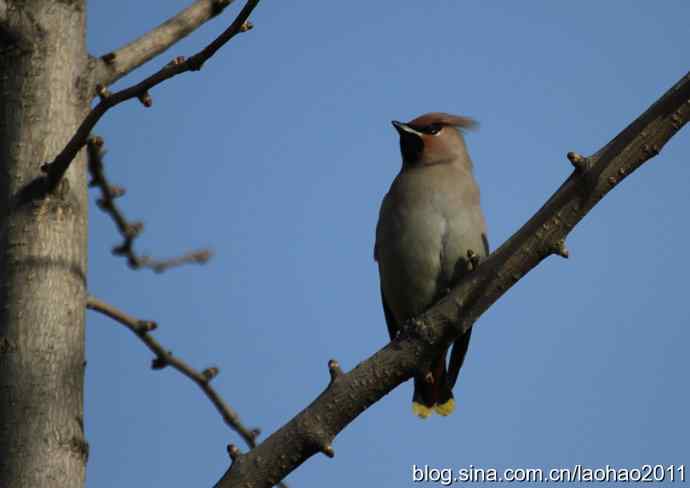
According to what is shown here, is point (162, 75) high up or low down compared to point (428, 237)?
down

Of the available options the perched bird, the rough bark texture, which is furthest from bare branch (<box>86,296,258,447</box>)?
the perched bird

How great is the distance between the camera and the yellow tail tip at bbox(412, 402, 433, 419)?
512cm

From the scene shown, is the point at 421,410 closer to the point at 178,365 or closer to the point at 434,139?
the point at 434,139

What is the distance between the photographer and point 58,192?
293 centimetres

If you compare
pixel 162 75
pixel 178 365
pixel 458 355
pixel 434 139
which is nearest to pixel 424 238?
pixel 458 355

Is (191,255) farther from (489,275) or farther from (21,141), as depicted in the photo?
(489,275)

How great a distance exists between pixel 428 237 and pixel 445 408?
1.03 m

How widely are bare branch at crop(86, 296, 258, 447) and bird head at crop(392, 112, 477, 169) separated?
7.36ft

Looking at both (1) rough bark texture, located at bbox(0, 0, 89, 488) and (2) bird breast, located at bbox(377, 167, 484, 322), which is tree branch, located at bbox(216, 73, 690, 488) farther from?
(2) bird breast, located at bbox(377, 167, 484, 322)

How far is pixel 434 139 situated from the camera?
5402 millimetres

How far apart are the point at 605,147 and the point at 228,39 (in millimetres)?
1059

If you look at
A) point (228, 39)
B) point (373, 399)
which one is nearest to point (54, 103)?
point (228, 39)

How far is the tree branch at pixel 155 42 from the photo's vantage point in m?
3.32

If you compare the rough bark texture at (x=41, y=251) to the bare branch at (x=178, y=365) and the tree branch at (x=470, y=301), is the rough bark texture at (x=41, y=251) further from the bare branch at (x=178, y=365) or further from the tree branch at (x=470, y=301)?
the tree branch at (x=470, y=301)
